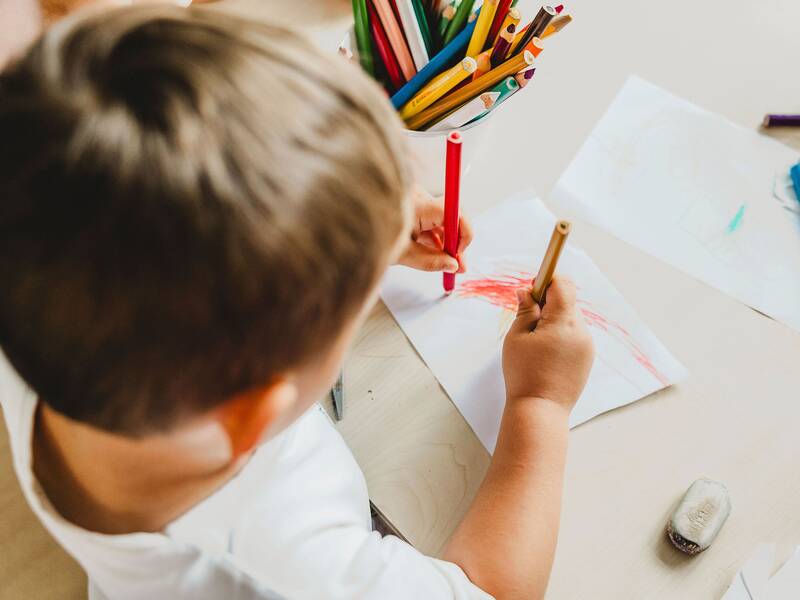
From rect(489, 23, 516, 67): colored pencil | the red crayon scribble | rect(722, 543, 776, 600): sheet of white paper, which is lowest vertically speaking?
rect(722, 543, 776, 600): sheet of white paper

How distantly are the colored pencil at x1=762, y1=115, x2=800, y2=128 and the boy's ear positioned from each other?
596 millimetres

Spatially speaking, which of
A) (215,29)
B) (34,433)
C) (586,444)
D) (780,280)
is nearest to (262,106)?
(215,29)

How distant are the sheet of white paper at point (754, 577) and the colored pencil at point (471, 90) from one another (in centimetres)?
40

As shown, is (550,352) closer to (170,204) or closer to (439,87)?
(439,87)

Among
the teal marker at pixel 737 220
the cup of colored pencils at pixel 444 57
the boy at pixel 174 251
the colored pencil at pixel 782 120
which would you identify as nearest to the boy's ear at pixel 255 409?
the boy at pixel 174 251

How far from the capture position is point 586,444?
1.69 ft

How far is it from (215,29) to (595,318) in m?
0.40

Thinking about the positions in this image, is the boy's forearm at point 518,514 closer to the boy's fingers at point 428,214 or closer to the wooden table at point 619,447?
the wooden table at point 619,447

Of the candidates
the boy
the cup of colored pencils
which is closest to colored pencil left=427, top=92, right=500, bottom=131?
the cup of colored pencils

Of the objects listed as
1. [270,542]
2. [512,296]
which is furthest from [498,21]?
[270,542]

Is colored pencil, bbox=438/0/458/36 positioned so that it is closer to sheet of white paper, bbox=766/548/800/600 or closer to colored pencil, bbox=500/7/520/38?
colored pencil, bbox=500/7/520/38

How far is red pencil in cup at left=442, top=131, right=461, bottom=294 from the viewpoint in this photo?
0.47m

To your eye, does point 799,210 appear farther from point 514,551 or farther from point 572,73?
point 514,551

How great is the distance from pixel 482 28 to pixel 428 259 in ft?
0.63
